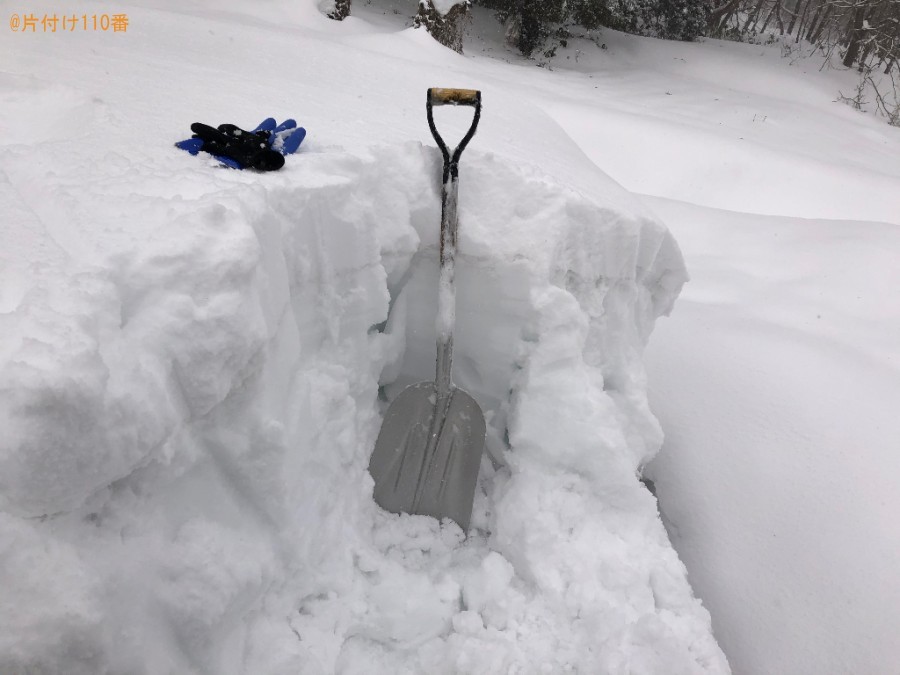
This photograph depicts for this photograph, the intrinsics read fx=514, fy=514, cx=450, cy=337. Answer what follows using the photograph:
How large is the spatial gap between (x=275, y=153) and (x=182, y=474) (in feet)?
2.64

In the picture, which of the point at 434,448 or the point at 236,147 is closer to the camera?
the point at 236,147

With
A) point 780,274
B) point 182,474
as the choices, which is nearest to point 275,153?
point 182,474

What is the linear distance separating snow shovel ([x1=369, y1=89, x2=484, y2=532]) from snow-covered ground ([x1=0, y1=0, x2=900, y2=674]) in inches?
2.4

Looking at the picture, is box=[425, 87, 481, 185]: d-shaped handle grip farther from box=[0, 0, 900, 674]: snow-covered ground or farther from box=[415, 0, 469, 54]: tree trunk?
box=[415, 0, 469, 54]: tree trunk

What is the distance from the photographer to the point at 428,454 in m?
1.60

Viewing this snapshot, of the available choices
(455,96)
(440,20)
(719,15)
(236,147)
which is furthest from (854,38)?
(236,147)

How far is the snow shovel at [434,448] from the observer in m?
1.59

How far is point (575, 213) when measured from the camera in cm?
160

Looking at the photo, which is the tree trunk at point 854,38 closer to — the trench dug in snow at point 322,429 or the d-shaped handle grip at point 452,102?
the trench dug in snow at point 322,429

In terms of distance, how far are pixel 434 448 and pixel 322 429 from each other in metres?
0.39

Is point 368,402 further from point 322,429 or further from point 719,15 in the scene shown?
point 719,15

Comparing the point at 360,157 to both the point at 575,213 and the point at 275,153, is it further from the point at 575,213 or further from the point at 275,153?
the point at 575,213

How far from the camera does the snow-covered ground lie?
0.76m

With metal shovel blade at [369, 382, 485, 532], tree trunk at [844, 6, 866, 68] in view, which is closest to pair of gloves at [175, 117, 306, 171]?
metal shovel blade at [369, 382, 485, 532]
